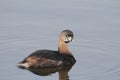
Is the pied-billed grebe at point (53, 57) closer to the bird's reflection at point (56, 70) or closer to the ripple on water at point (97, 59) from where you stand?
the bird's reflection at point (56, 70)

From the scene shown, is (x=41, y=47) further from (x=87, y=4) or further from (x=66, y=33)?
(x=87, y=4)

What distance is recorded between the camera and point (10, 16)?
62.8ft

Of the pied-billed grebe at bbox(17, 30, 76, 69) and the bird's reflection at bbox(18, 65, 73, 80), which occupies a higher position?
the pied-billed grebe at bbox(17, 30, 76, 69)

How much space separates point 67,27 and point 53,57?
260 centimetres

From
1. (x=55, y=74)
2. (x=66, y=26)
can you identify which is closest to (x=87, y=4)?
(x=66, y=26)

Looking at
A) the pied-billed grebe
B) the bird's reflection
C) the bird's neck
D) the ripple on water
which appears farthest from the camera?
the bird's neck

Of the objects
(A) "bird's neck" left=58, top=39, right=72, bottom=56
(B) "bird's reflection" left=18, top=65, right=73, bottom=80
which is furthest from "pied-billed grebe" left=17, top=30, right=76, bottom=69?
(B) "bird's reflection" left=18, top=65, right=73, bottom=80

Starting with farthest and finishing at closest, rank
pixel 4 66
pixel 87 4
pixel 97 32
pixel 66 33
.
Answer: pixel 87 4, pixel 97 32, pixel 66 33, pixel 4 66

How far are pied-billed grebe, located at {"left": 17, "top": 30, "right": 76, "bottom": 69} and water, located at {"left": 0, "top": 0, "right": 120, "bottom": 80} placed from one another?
24cm

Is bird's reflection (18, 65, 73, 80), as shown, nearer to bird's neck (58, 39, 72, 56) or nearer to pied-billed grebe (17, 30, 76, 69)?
pied-billed grebe (17, 30, 76, 69)

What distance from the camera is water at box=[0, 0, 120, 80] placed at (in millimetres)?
15344

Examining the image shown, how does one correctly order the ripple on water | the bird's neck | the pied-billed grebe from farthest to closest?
the bird's neck < the pied-billed grebe < the ripple on water

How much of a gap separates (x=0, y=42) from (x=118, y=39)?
3.16 meters

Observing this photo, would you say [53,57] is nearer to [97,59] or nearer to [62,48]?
[62,48]
